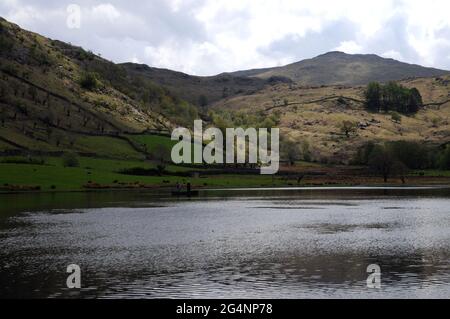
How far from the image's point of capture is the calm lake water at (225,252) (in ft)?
118

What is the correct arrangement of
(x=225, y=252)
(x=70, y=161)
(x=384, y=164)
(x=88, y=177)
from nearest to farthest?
(x=225, y=252)
(x=88, y=177)
(x=70, y=161)
(x=384, y=164)

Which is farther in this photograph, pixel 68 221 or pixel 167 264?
pixel 68 221

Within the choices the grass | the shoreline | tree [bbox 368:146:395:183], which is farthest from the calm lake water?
tree [bbox 368:146:395:183]

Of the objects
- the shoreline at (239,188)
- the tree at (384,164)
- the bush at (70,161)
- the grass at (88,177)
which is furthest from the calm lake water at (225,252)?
the tree at (384,164)

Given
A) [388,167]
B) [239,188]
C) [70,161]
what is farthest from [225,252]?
[388,167]

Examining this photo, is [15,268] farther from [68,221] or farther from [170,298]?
[68,221]

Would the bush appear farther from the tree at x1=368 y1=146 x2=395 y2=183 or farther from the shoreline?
the tree at x1=368 y1=146 x2=395 y2=183

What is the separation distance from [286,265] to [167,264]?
852cm

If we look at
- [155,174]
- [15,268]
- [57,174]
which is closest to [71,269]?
[15,268]

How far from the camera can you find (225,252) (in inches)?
1972

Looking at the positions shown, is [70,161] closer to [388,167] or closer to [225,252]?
[388,167]

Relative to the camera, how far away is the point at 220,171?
195125 mm

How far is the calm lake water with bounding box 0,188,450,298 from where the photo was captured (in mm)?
36031

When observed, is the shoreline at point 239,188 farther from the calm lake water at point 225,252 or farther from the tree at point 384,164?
the calm lake water at point 225,252
